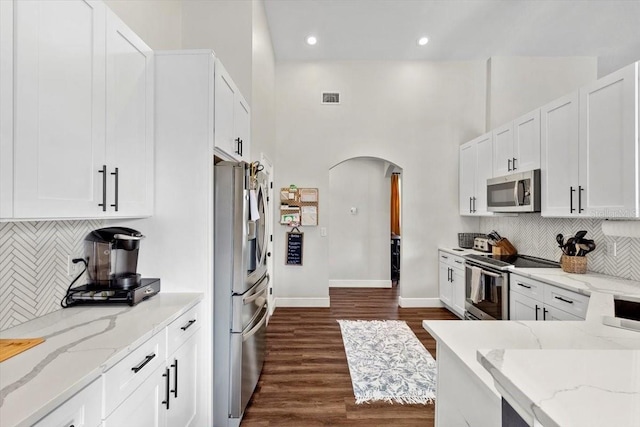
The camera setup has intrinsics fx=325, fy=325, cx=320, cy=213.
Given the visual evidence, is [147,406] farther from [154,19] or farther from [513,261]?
[513,261]

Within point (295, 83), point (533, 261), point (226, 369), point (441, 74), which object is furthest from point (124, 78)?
point (441, 74)

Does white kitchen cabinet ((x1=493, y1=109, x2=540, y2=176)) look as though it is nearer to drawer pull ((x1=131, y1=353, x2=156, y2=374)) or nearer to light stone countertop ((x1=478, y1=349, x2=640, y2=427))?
light stone countertop ((x1=478, y1=349, x2=640, y2=427))

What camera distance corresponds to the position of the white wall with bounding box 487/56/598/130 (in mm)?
4527

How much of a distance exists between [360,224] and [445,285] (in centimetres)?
235

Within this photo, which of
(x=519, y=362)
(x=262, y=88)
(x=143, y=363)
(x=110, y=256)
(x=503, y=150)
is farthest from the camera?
(x=262, y=88)

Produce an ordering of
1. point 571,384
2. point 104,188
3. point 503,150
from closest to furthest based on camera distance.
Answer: point 571,384 → point 104,188 → point 503,150

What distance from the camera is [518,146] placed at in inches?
137

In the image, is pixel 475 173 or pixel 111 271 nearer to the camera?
pixel 111 271

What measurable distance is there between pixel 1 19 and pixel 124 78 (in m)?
0.68

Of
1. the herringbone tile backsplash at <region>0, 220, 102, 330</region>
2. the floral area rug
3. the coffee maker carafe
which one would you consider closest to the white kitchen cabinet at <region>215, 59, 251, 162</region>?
the coffee maker carafe

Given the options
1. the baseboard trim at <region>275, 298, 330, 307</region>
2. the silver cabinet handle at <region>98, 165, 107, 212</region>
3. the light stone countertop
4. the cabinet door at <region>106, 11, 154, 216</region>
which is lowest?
the baseboard trim at <region>275, 298, 330, 307</region>

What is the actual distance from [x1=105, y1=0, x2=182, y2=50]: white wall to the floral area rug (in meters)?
3.18

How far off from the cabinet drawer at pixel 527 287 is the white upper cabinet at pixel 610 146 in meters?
0.69

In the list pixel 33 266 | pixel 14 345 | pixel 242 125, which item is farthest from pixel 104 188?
pixel 242 125
